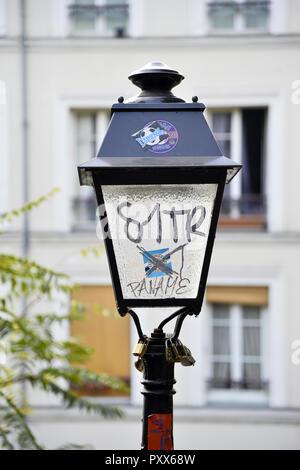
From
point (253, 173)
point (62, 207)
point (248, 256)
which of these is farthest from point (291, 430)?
point (62, 207)

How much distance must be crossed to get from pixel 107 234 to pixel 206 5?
9.19 metres

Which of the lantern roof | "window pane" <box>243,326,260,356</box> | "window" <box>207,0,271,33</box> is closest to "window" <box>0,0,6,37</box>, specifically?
"window" <box>207,0,271,33</box>

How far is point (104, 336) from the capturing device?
11.2m

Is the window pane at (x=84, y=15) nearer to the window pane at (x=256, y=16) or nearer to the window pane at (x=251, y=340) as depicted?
the window pane at (x=256, y=16)

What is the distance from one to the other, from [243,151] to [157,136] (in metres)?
8.86

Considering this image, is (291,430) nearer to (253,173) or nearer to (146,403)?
(253,173)

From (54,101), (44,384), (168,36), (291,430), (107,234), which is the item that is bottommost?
(291,430)

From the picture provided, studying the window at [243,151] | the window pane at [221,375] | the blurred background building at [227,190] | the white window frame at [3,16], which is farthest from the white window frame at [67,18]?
the window pane at [221,375]

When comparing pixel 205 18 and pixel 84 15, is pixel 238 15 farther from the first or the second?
pixel 84 15

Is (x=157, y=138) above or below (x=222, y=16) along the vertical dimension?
Answer: below

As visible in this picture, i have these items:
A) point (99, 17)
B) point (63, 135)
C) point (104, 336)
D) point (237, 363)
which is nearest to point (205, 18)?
point (99, 17)

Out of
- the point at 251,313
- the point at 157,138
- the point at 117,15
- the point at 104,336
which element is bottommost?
the point at 104,336

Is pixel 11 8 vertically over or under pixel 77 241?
over

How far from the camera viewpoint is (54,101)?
441 inches
